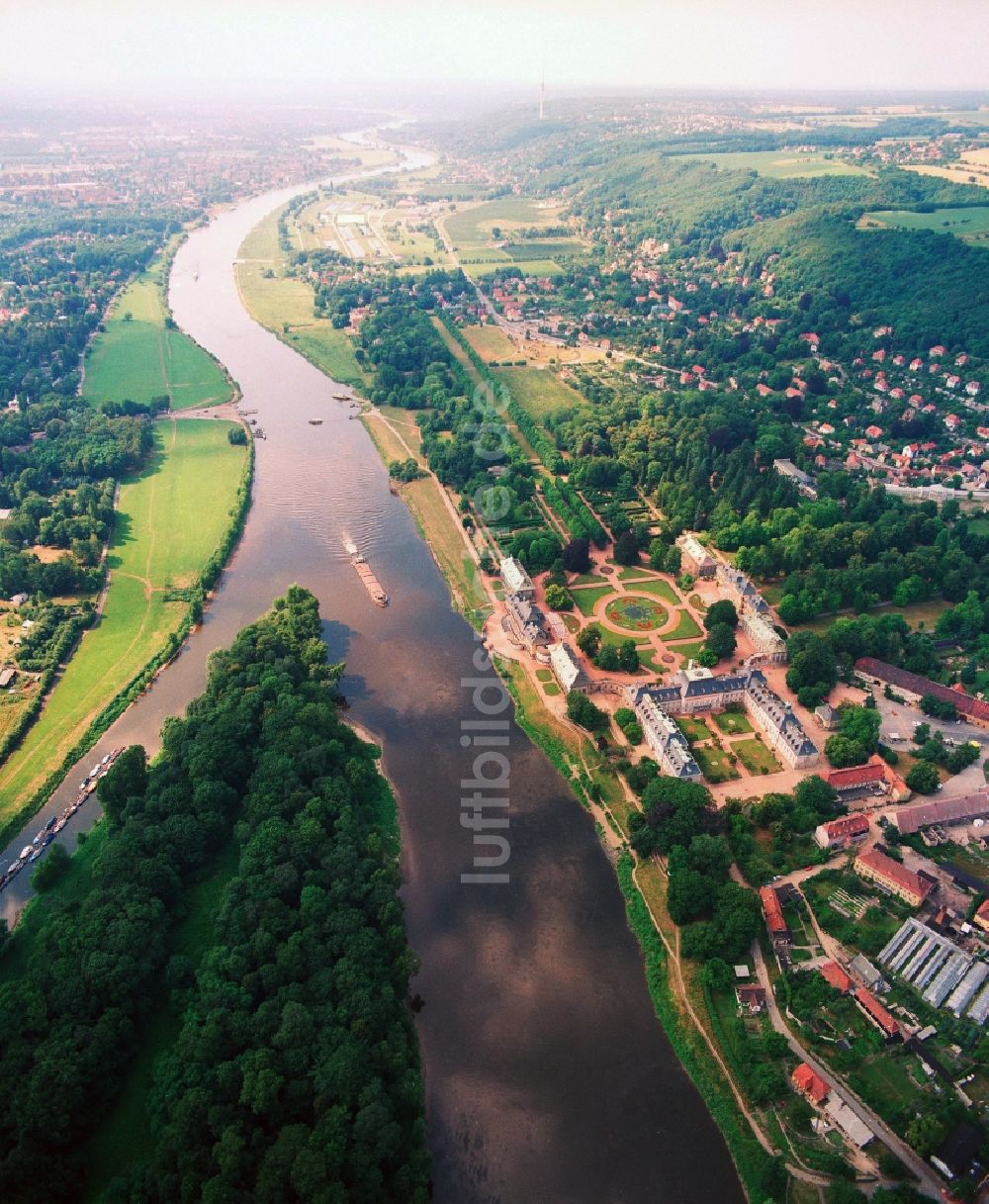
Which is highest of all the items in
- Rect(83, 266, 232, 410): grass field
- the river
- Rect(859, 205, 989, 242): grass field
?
Rect(859, 205, 989, 242): grass field

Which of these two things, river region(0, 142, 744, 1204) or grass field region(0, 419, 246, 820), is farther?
grass field region(0, 419, 246, 820)

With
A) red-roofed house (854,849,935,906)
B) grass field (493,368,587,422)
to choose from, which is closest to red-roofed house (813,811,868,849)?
red-roofed house (854,849,935,906)

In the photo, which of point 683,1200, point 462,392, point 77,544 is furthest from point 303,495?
point 683,1200

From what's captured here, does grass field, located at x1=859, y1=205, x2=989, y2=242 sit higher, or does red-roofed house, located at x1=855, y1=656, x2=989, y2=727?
grass field, located at x1=859, y1=205, x2=989, y2=242

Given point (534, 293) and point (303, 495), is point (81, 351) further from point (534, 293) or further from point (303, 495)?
point (534, 293)

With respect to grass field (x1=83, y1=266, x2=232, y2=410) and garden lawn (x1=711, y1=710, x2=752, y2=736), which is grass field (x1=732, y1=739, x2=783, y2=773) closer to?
garden lawn (x1=711, y1=710, x2=752, y2=736)

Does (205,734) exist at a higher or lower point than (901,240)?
lower
